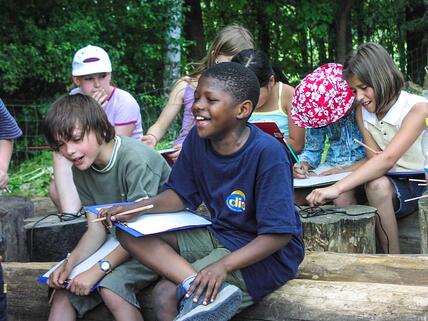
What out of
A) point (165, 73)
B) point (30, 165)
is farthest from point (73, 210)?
point (165, 73)

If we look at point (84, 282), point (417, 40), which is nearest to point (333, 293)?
point (84, 282)

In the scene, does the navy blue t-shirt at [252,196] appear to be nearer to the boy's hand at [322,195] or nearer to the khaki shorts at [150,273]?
the khaki shorts at [150,273]

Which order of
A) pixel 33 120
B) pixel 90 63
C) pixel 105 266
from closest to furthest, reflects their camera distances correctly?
pixel 105 266, pixel 90 63, pixel 33 120

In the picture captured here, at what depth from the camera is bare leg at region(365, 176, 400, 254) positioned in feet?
14.9

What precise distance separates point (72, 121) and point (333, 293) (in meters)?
1.43

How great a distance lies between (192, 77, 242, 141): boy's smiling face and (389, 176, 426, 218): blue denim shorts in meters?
1.64

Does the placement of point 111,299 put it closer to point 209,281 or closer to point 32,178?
point 209,281

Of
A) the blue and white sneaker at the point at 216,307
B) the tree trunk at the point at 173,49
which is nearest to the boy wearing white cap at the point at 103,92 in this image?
the blue and white sneaker at the point at 216,307

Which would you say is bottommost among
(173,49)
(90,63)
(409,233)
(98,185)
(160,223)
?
(409,233)

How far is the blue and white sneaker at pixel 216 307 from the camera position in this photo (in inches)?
117

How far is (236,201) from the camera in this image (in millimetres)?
3277

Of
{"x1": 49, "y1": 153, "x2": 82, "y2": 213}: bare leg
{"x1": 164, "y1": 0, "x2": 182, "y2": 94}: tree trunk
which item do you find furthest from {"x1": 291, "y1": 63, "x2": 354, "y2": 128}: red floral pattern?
{"x1": 164, "y1": 0, "x2": 182, "y2": 94}: tree trunk

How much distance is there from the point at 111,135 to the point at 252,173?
87 cm

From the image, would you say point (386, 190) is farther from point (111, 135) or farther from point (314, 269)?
point (111, 135)
